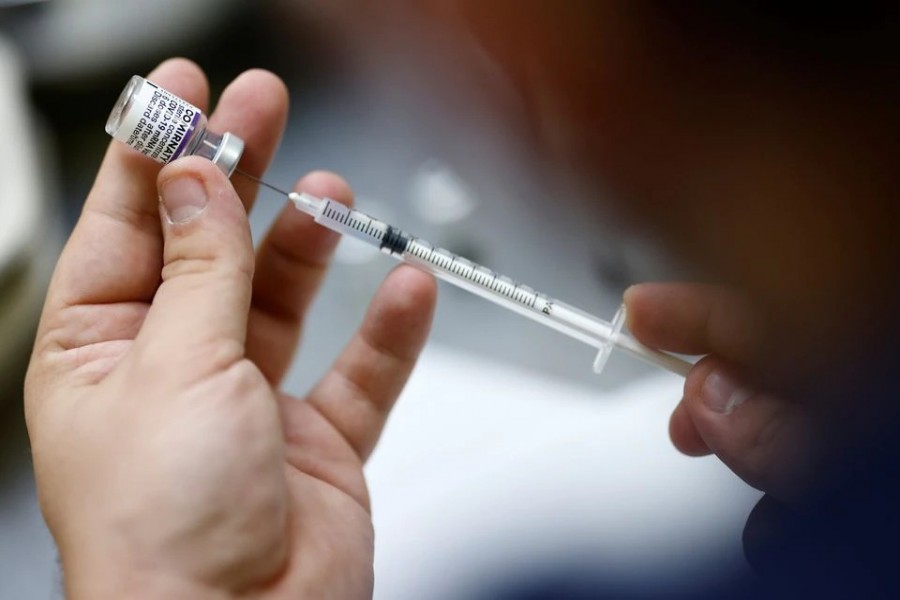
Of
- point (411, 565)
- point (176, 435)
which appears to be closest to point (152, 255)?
point (176, 435)

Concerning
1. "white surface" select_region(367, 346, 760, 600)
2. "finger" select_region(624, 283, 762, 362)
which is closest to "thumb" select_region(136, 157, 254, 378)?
"finger" select_region(624, 283, 762, 362)

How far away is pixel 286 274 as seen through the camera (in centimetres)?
97

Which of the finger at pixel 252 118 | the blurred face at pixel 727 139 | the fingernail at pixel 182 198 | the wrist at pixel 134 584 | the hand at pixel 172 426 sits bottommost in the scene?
the wrist at pixel 134 584

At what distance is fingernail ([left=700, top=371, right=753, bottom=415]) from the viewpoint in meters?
0.79

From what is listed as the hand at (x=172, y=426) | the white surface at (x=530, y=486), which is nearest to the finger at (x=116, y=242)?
the hand at (x=172, y=426)

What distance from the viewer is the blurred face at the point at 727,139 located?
0.83 meters

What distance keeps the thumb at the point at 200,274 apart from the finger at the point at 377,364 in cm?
25

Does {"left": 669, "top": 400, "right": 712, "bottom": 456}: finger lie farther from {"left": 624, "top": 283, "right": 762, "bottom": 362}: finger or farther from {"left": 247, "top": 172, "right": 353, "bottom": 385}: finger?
{"left": 247, "top": 172, "right": 353, "bottom": 385}: finger

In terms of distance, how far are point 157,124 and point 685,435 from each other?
2.37 feet

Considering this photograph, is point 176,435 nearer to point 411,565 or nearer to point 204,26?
point 411,565

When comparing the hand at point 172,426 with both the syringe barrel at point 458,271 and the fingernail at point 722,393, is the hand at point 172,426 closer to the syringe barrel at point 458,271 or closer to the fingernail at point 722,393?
the syringe barrel at point 458,271

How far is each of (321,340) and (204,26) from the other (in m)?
0.60

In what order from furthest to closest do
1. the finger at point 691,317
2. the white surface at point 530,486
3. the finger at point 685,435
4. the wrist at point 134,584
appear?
the white surface at point 530,486 < the finger at point 685,435 < the finger at point 691,317 < the wrist at point 134,584

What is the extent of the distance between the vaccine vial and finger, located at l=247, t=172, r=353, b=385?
0.21m
